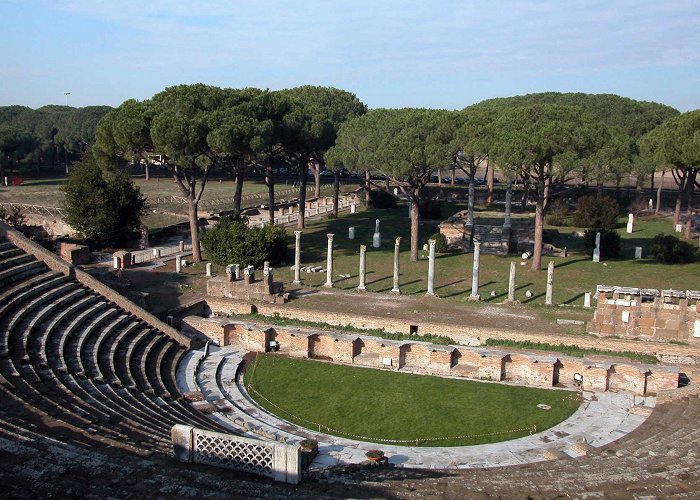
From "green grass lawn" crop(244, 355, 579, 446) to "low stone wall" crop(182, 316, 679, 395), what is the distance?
539mm

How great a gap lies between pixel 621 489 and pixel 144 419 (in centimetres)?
911

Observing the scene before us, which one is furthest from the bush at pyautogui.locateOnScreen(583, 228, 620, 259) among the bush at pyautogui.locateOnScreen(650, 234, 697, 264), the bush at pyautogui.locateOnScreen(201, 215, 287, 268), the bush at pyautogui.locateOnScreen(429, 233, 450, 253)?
the bush at pyautogui.locateOnScreen(201, 215, 287, 268)

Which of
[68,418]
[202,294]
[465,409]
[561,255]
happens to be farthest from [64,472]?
[561,255]

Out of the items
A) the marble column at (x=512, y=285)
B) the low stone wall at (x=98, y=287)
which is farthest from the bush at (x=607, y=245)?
the low stone wall at (x=98, y=287)

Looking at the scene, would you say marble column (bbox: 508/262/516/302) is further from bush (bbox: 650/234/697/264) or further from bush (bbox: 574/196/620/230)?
bush (bbox: 574/196/620/230)

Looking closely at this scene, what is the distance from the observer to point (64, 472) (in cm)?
973

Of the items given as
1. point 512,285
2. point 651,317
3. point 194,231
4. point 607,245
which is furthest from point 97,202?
point 651,317

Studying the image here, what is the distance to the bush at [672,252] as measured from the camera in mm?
33938

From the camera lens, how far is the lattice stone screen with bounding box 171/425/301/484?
10875 mm

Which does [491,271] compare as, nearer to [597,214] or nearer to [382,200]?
[597,214]

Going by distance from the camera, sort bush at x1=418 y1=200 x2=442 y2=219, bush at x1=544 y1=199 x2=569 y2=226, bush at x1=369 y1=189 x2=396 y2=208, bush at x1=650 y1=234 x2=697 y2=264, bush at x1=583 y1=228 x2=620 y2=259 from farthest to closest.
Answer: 1. bush at x1=369 y1=189 x2=396 y2=208
2. bush at x1=418 y1=200 x2=442 y2=219
3. bush at x1=544 y1=199 x2=569 y2=226
4. bush at x1=583 y1=228 x2=620 y2=259
5. bush at x1=650 y1=234 x2=697 y2=264

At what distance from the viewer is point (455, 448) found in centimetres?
1634

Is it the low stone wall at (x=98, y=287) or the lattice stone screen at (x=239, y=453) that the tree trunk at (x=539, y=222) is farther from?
the lattice stone screen at (x=239, y=453)

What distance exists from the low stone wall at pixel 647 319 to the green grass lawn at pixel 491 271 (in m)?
4.19
